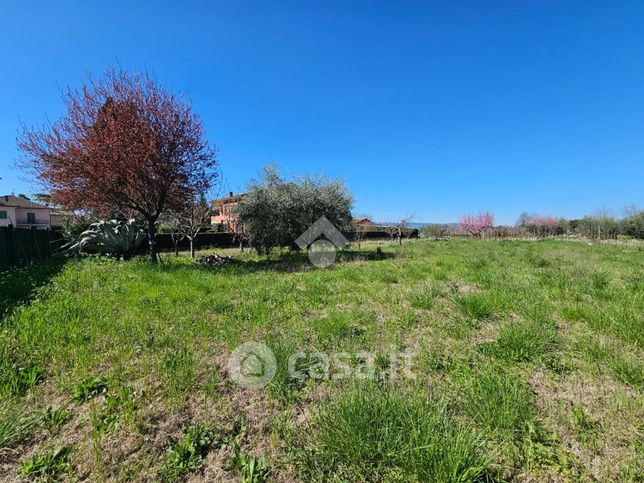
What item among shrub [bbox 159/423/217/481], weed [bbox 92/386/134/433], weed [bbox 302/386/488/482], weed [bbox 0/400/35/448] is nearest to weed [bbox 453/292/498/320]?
weed [bbox 302/386/488/482]

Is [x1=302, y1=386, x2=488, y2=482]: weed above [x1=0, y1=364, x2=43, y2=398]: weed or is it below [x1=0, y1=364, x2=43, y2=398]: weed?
below

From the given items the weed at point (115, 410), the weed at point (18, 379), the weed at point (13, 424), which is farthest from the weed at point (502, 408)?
the weed at point (18, 379)

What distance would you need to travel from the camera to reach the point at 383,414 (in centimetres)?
184

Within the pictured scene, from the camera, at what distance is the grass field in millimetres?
1694

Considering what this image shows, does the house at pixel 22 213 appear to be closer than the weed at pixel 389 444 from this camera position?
No

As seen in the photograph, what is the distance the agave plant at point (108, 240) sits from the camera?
10.4 metres

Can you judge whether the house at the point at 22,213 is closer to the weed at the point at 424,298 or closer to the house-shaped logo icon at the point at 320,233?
the house-shaped logo icon at the point at 320,233

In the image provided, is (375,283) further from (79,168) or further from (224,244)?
(224,244)

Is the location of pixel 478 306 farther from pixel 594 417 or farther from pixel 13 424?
pixel 13 424

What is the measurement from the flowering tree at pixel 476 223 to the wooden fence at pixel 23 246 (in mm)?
41168

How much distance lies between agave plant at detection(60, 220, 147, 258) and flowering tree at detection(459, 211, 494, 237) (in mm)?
39008

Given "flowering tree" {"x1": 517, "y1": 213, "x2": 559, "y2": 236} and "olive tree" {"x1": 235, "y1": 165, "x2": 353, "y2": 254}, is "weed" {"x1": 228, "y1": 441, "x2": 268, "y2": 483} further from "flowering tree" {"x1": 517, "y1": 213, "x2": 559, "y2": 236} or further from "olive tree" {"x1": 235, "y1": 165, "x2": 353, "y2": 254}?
"flowering tree" {"x1": 517, "y1": 213, "x2": 559, "y2": 236}

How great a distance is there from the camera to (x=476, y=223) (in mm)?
42781

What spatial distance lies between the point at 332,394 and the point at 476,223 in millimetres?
46157
